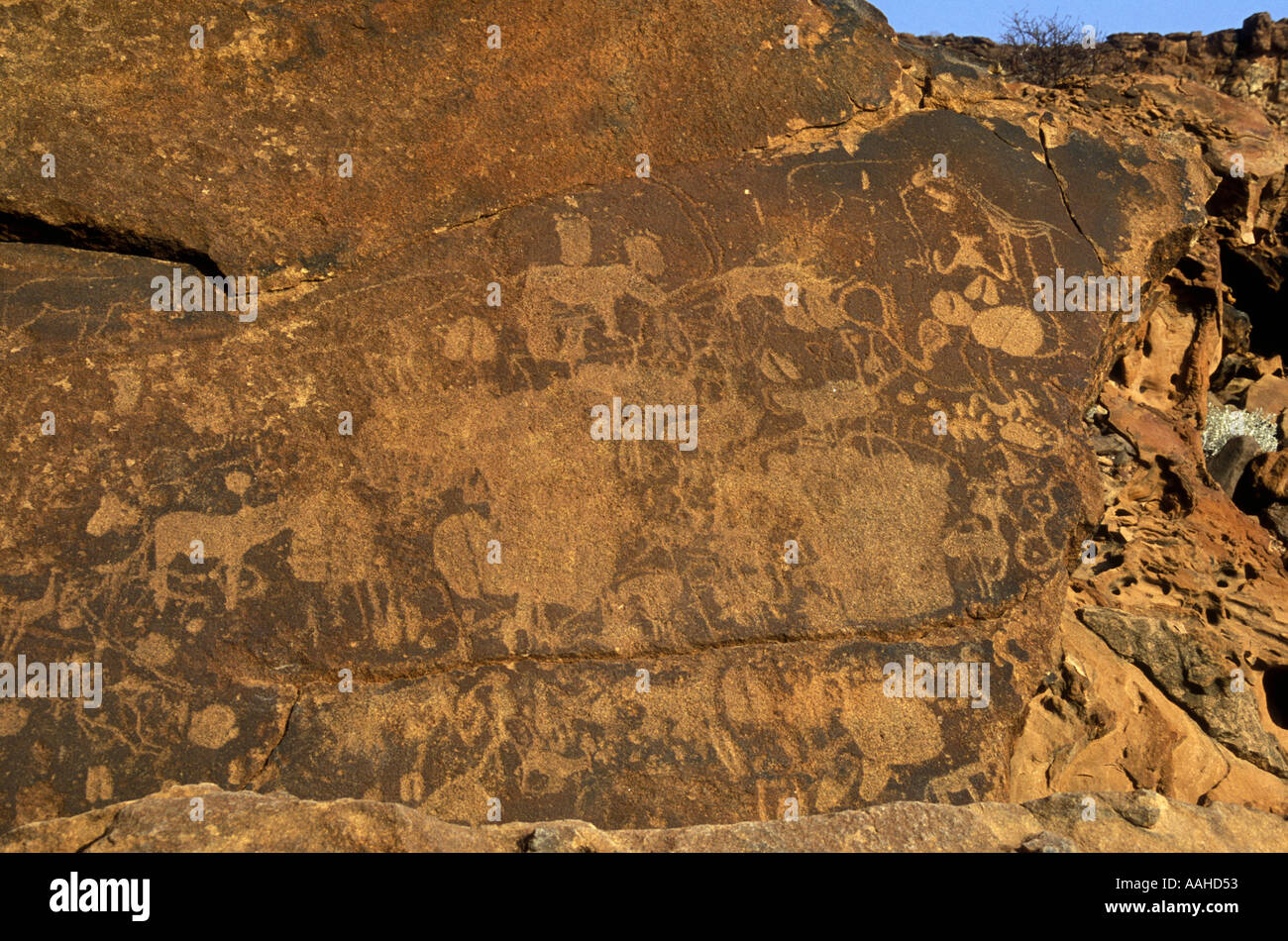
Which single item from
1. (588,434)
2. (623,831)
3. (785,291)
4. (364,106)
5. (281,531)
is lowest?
(623,831)

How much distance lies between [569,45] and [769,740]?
1810 mm

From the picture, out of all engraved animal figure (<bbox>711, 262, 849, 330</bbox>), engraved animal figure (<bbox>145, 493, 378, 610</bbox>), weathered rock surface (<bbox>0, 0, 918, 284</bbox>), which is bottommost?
engraved animal figure (<bbox>145, 493, 378, 610</bbox>)

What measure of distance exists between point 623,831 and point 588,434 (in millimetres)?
909

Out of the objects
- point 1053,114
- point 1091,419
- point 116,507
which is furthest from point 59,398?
point 1091,419

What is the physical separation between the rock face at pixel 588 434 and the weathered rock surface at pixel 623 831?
2 cm

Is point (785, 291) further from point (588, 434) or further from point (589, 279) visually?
point (588, 434)

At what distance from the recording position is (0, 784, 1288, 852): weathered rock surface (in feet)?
5.25

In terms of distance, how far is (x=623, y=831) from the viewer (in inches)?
69.2

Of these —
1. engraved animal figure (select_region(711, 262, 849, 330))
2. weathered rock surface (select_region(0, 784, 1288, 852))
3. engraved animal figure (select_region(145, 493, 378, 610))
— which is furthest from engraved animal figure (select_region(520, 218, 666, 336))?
weathered rock surface (select_region(0, 784, 1288, 852))

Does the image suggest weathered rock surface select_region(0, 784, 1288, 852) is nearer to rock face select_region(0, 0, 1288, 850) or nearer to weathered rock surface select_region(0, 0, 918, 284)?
rock face select_region(0, 0, 1288, 850)

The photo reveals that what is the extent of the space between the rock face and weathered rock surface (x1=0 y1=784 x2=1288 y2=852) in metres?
0.02

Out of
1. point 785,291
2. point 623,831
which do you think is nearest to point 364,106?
point 785,291

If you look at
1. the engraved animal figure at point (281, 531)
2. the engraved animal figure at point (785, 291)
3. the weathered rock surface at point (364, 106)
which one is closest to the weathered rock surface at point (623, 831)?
the engraved animal figure at point (281, 531)

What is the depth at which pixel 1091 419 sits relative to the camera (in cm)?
336
